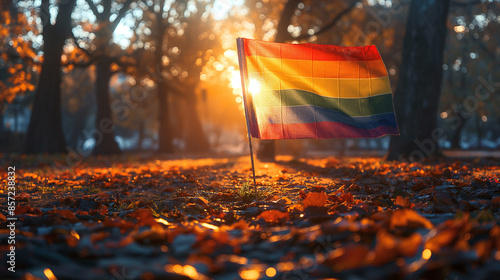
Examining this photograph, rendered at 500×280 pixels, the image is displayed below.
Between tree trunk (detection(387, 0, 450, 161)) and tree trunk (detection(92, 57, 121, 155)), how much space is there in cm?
1583

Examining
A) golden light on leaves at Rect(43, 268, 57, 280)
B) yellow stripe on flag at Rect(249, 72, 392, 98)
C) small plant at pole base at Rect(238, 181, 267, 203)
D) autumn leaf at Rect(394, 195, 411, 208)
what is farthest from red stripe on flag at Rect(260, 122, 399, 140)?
golden light on leaves at Rect(43, 268, 57, 280)

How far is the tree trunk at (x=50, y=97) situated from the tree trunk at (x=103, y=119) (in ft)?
20.1

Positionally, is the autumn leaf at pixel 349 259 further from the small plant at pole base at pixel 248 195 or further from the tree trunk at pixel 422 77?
the tree trunk at pixel 422 77

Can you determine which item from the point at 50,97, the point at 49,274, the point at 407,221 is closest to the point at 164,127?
the point at 50,97

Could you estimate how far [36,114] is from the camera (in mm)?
17250

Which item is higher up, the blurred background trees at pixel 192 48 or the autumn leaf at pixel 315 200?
the blurred background trees at pixel 192 48

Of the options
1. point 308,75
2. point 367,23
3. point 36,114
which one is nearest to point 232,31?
point 367,23

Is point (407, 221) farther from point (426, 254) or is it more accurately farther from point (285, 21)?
point (285, 21)

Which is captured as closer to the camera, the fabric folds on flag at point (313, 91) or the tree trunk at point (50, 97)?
the fabric folds on flag at point (313, 91)

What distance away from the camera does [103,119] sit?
81.8 ft

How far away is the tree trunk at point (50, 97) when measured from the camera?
17188mm

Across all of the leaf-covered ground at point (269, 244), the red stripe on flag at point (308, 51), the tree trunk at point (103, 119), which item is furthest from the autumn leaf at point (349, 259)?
the tree trunk at point (103, 119)

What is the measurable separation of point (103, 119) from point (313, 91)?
21395mm

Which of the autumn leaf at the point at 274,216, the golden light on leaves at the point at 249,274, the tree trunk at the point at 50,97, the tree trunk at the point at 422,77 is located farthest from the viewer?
the tree trunk at the point at 50,97
